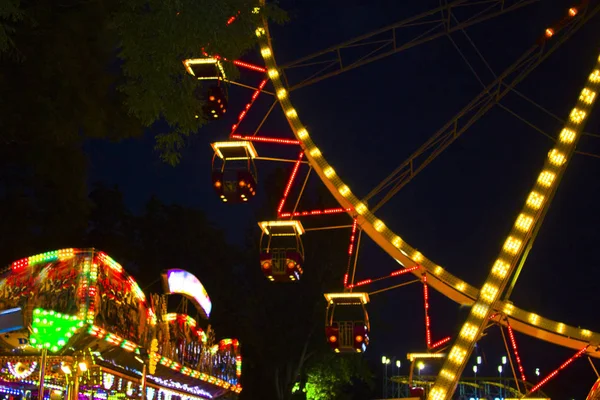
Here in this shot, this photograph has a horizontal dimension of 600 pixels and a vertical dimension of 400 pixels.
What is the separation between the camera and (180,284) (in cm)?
1327

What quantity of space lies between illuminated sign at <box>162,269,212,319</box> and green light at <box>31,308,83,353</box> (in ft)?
12.3

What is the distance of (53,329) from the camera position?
352 inches

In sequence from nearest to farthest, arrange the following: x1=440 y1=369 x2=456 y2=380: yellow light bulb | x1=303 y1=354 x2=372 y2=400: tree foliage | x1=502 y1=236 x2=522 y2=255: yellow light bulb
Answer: x1=440 y1=369 x2=456 y2=380: yellow light bulb → x1=502 y1=236 x2=522 y2=255: yellow light bulb → x1=303 y1=354 x2=372 y2=400: tree foliage

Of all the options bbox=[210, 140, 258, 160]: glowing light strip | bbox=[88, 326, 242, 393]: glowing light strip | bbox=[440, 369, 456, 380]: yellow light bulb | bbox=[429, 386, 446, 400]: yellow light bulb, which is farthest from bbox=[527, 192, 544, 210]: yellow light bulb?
bbox=[88, 326, 242, 393]: glowing light strip

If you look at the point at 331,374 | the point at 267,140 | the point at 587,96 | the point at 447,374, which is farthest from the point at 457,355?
the point at 331,374

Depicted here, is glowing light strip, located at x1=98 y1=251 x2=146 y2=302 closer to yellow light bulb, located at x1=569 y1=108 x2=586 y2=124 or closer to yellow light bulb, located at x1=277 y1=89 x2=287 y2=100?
yellow light bulb, located at x1=277 y1=89 x2=287 y2=100

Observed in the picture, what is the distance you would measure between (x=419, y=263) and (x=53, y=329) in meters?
6.76

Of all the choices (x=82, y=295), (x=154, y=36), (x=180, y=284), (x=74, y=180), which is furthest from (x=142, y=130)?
(x=154, y=36)

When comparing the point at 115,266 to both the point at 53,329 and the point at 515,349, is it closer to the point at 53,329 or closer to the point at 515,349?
the point at 53,329

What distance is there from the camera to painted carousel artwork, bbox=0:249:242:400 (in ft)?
29.9

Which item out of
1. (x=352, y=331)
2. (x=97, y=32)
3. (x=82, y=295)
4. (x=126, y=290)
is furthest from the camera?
(x=97, y=32)

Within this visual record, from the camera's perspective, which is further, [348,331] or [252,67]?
[252,67]

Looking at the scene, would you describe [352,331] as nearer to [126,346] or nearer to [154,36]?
[126,346]

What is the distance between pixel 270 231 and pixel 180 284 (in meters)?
1.81
